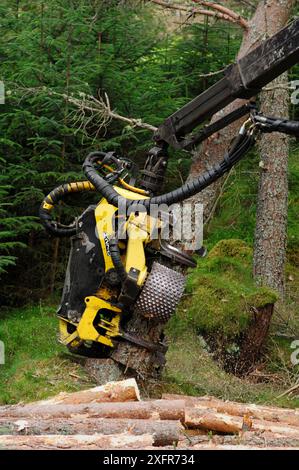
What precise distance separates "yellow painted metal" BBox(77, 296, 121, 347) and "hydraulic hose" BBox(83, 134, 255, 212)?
0.91m

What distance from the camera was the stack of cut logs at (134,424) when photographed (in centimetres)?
505

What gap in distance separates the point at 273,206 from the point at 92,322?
12.4 ft

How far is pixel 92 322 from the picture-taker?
7254 mm

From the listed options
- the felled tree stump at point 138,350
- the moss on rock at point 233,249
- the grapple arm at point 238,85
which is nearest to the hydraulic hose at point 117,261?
the felled tree stump at point 138,350

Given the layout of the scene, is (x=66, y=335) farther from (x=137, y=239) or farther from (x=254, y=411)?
(x=254, y=411)

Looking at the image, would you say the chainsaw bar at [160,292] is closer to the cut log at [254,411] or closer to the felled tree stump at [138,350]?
the felled tree stump at [138,350]

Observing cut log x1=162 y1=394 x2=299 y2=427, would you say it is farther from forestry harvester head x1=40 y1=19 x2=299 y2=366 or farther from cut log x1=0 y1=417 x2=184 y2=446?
cut log x1=0 y1=417 x2=184 y2=446

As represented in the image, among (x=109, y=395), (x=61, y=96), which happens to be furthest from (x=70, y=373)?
(x=61, y=96)

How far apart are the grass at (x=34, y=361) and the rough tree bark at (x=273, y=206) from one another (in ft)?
9.08

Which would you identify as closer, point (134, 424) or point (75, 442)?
point (75, 442)

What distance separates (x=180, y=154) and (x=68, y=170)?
162 cm

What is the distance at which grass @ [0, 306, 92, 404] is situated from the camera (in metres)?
7.46

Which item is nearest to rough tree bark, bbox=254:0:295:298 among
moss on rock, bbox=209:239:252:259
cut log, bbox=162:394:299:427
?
moss on rock, bbox=209:239:252:259

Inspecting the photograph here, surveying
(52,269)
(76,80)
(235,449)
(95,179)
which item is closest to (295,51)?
(95,179)
